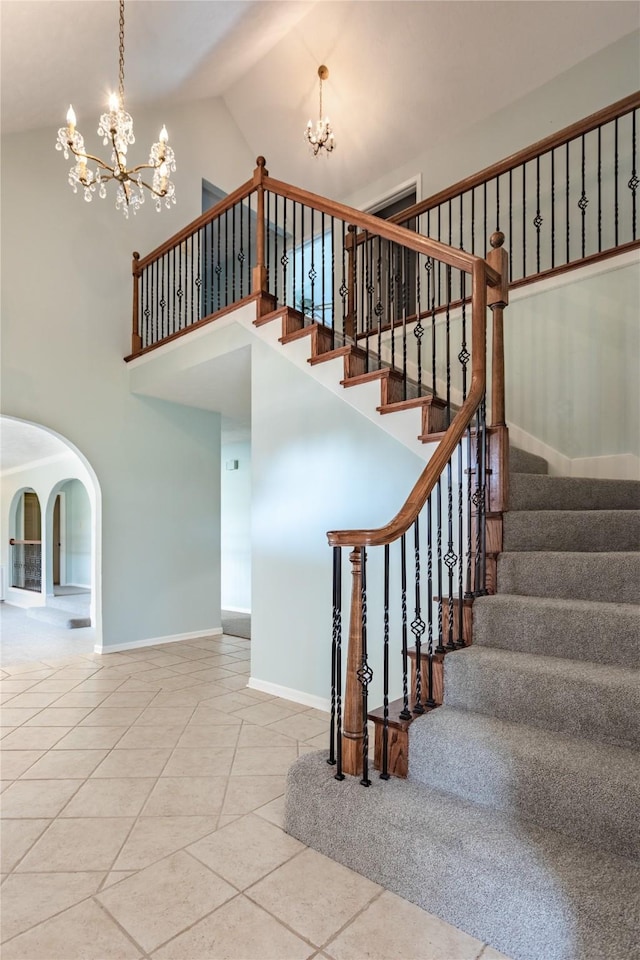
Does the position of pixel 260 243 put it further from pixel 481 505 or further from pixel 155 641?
pixel 155 641

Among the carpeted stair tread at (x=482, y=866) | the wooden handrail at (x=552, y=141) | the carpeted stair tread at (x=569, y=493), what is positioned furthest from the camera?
the wooden handrail at (x=552, y=141)

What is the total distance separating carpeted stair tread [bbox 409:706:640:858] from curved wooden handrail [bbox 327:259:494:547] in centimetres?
72

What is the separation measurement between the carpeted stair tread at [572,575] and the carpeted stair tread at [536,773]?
691 millimetres

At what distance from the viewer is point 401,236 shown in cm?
308

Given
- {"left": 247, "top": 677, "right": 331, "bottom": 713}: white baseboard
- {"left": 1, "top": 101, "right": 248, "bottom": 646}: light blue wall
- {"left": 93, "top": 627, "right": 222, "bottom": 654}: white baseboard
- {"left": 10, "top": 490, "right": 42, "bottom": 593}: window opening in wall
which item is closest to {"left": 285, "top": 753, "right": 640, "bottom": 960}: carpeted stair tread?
{"left": 247, "top": 677, "right": 331, "bottom": 713}: white baseboard

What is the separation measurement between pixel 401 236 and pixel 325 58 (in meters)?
3.95

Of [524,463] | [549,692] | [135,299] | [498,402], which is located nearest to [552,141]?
[498,402]

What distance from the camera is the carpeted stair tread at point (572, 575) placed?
7.48ft

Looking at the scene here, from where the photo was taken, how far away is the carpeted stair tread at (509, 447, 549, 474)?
10.8 feet

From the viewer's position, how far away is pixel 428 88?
5.32m

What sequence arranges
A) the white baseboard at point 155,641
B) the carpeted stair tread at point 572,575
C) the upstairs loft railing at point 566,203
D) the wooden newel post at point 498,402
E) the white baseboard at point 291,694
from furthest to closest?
the white baseboard at point 155,641, the upstairs loft railing at point 566,203, the white baseboard at point 291,694, the wooden newel post at point 498,402, the carpeted stair tread at point 572,575

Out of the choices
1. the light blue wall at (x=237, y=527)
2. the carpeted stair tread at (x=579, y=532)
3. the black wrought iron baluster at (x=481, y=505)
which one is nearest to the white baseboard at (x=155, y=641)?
the light blue wall at (x=237, y=527)

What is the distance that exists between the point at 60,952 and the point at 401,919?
3.20 feet

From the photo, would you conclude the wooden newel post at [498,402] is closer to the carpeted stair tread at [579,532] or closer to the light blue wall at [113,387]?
the carpeted stair tread at [579,532]
